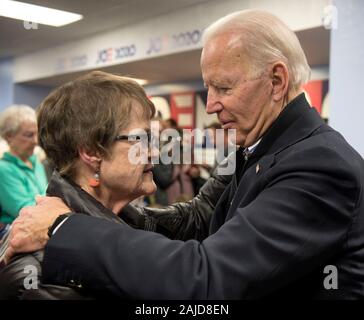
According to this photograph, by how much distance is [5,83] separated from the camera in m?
2.63

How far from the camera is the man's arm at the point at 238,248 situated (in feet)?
2.30

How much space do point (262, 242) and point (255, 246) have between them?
1 centimetres

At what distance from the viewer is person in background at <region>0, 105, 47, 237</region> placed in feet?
6.29

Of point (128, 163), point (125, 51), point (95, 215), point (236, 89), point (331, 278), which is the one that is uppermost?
point (125, 51)

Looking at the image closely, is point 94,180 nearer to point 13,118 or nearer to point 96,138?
point 96,138

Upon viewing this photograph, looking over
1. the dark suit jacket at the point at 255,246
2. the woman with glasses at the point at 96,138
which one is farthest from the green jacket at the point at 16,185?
the dark suit jacket at the point at 255,246

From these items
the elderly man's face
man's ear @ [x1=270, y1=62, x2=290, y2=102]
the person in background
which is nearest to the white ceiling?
the person in background

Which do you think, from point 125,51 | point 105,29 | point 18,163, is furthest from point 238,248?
point 125,51

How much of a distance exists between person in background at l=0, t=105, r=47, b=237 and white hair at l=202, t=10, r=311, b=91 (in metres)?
1.29

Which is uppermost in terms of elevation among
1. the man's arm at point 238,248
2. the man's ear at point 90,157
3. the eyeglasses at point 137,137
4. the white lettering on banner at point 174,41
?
the white lettering on banner at point 174,41

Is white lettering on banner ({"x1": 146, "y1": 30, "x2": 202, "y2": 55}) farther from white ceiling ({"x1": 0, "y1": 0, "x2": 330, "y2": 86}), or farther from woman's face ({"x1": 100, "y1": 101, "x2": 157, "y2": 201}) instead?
woman's face ({"x1": 100, "y1": 101, "x2": 157, "y2": 201})

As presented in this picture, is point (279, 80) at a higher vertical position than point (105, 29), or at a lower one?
lower

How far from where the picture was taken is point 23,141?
2.28 metres

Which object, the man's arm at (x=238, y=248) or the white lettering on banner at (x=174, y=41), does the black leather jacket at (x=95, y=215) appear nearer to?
the man's arm at (x=238, y=248)
